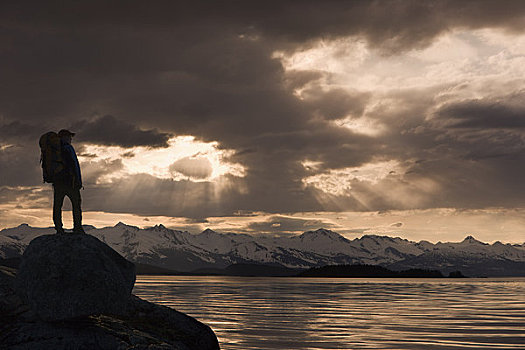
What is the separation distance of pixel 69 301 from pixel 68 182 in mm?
4203

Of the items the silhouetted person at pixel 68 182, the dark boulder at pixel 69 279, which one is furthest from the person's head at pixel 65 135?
the dark boulder at pixel 69 279

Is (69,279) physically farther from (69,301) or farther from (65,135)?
(65,135)

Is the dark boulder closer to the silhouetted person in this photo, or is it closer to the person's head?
the silhouetted person

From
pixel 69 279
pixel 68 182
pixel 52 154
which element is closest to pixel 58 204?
pixel 68 182

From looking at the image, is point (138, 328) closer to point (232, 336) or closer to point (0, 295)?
point (0, 295)

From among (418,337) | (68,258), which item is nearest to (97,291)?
(68,258)

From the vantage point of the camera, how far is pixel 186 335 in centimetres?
1919

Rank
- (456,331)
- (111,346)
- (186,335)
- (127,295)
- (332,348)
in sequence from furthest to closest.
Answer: (456,331), (332,348), (186,335), (127,295), (111,346)

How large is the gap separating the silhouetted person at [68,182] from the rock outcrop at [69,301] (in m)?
1.48

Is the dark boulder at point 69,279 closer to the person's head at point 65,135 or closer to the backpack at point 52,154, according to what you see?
the backpack at point 52,154

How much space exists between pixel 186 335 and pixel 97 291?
164 inches

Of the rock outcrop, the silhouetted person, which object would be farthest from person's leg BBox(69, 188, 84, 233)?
the rock outcrop

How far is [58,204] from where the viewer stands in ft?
61.0

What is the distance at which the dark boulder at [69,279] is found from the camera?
1602cm
